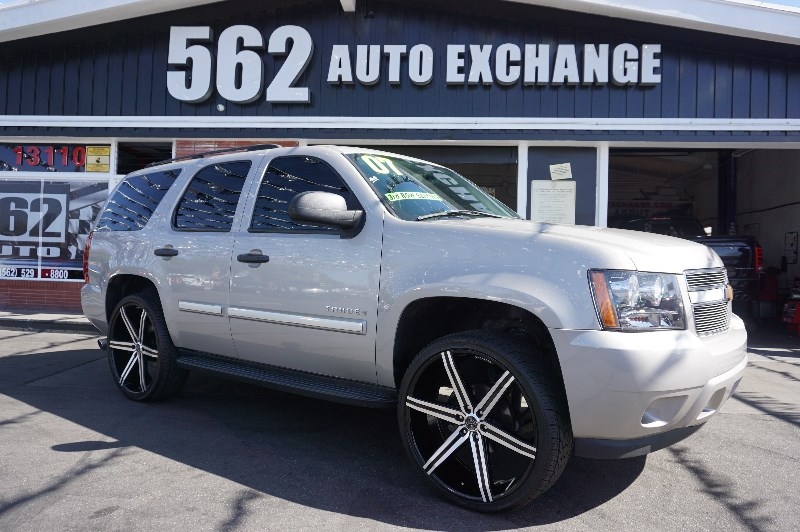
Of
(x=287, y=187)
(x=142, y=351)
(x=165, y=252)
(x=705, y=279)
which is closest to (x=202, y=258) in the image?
(x=165, y=252)

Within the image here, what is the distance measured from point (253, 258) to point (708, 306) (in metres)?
2.56

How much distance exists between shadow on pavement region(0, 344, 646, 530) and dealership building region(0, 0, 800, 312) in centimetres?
546

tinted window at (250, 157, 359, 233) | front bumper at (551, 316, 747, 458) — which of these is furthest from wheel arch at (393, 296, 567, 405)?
tinted window at (250, 157, 359, 233)

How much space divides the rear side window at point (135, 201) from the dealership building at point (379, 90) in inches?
186

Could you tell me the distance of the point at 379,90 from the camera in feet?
31.7

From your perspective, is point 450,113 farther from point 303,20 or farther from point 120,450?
point 120,450

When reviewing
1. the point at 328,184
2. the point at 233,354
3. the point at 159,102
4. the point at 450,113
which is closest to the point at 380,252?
the point at 328,184

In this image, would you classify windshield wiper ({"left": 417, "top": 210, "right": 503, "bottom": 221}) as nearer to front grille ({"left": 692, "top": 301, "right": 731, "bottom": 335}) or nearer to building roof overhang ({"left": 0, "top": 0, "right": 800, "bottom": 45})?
front grille ({"left": 692, "top": 301, "right": 731, "bottom": 335})

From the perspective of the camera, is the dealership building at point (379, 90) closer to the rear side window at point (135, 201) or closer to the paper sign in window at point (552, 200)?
the paper sign in window at point (552, 200)

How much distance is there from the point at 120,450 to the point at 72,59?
8654 millimetres

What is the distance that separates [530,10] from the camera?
9.23 meters

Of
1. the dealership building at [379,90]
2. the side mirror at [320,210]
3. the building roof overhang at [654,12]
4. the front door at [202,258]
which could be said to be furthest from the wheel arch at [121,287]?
the building roof overhang at [654,12]

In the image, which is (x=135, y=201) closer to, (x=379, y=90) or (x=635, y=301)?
(x=635, y=301)

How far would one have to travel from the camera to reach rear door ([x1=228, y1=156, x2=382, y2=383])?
3.46 meters
